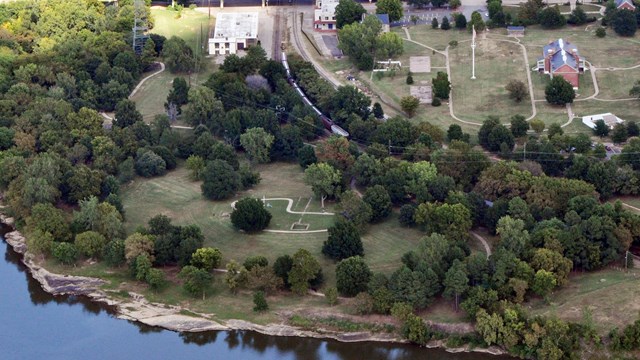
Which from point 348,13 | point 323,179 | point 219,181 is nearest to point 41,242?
point 219,181

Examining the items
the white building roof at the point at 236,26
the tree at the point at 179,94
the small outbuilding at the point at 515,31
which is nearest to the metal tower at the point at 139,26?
the white building roof at the point at 236,26

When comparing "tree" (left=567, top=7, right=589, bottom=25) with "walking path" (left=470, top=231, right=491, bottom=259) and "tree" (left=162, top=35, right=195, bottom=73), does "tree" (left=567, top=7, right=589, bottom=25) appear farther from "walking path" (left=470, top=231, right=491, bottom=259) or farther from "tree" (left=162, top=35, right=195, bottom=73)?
"walking path" (left=470, top=231, right=491, bottom=259)

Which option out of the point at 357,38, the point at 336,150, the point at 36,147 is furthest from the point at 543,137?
the point at 36,147

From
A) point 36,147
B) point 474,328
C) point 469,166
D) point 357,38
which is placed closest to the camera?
point 474,328

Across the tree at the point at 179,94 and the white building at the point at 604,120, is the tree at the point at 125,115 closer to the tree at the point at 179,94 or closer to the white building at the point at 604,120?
the tree at the point at 179,94

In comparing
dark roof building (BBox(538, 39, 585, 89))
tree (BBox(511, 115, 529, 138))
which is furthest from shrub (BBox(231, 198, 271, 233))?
dark roof building (BBox(538, 39, 585, 89))

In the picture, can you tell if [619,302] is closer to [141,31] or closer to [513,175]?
[513,175]
